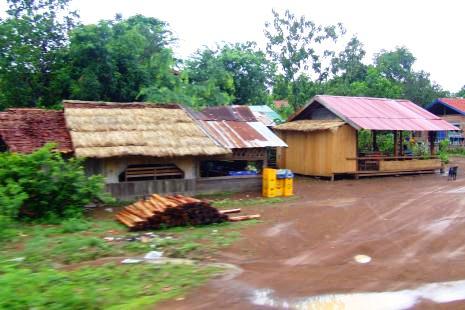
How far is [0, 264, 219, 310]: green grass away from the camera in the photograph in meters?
5.66

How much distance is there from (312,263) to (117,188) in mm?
8373

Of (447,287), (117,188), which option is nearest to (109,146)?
(117,188)

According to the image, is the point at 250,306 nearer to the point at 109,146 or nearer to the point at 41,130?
the point at 109,146

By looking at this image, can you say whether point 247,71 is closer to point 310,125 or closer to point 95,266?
point 310,125

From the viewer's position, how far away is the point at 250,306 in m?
6.00

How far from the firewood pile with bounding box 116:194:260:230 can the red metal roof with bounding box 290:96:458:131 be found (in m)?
10.9

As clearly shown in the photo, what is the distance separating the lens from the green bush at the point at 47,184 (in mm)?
11992

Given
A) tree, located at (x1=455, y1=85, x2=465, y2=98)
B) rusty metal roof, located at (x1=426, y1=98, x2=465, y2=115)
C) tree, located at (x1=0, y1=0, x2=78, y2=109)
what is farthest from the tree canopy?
tree, located at (x1=455, y1=85, x2=465, y2=98)

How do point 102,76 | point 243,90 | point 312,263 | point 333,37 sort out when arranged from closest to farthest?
point 312,263 → point 102,76 → point 243,90 → point 333,37

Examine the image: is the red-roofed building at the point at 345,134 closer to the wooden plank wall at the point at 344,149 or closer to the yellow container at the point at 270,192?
the wooden plank wall at the point at 344,149

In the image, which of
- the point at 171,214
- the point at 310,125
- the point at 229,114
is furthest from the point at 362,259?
the point at 310,125

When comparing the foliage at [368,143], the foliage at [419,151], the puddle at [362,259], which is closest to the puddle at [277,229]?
the puddle at [362,259]

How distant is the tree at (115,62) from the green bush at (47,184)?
796 cm

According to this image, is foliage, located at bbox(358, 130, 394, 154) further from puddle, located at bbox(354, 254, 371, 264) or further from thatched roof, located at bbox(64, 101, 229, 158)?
puddle, located at bbox(354, 254, 371, 264)
